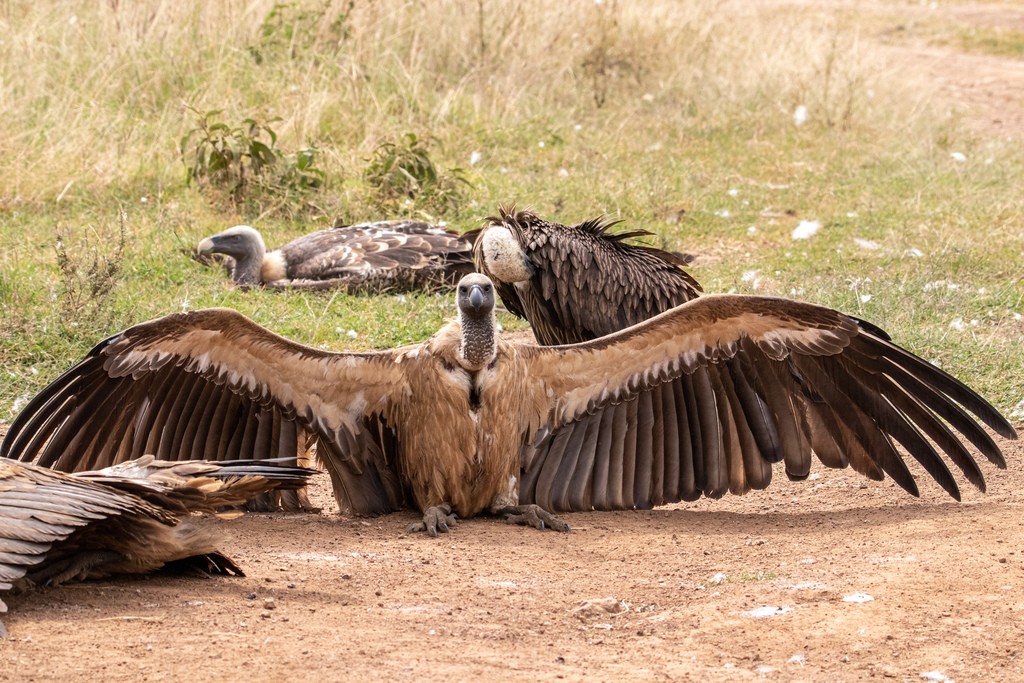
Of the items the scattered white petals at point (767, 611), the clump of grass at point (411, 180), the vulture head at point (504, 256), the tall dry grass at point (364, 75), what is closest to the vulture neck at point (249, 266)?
the clump of grass at point (411, 180)

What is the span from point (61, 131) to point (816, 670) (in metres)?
7.44

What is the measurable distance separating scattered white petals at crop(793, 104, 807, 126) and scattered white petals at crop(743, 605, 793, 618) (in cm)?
823

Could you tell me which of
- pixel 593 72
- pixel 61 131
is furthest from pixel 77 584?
pixel 593 72

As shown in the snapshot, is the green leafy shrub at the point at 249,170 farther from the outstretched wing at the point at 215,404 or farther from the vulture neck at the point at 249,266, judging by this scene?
the outstretched wing at the point at 215,404

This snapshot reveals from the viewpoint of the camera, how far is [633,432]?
509 cm

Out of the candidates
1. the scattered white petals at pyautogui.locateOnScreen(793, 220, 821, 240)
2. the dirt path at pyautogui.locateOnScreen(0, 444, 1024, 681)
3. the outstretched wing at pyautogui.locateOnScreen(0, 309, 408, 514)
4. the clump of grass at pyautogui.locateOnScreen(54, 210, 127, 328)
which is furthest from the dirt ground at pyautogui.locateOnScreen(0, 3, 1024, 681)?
the scattered white petals at pyautogui.locateOnScreen(793, 220, 821, 240)

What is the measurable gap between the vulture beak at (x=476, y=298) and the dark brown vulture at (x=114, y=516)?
0.96 meters

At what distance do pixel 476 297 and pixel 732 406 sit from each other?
1022 mm

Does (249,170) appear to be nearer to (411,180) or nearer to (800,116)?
(411,180)

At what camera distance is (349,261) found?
26.1 ft

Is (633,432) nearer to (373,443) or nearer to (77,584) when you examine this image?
(373,443)

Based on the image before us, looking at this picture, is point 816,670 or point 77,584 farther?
point 77,584

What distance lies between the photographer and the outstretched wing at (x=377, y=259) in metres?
7.93

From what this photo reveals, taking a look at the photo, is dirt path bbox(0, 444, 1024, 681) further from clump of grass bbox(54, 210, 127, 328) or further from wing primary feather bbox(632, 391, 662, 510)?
clump of grass bbox(54, 210, 127, 328)
